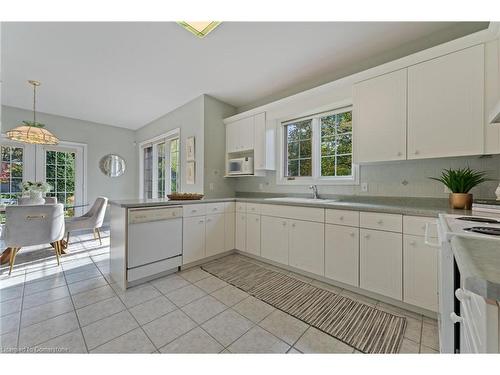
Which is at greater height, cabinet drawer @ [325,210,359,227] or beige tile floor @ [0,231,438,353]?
cabinet drawer @ [325,210,359,227]

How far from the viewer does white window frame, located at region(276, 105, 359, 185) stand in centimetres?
262

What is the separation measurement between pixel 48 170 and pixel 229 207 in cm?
427

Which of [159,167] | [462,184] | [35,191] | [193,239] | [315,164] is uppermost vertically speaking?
[159,167]

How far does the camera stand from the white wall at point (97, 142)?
413 cm

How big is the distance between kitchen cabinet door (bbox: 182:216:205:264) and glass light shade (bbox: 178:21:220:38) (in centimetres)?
203

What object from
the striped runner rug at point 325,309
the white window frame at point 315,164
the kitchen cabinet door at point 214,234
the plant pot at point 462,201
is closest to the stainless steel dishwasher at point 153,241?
the kitchen cabinet door at point 214,234

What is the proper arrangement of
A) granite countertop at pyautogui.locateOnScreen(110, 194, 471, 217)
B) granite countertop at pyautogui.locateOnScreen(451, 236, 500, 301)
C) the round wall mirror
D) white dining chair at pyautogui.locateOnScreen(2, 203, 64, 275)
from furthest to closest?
1. the round wall mirror
2. white dining chair at pyautogui.locateOnScreen(2, 203, 64, 275)
3. granite countertop at pyautogui.locateOnScreen(110, 194, 471, 217)
4. granite countertop at pyautogui.locateOnScreen(451, 236, 500, 301)

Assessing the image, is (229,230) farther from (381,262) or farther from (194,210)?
(381,262)

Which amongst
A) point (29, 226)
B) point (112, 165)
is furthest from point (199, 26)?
point (112, 165)

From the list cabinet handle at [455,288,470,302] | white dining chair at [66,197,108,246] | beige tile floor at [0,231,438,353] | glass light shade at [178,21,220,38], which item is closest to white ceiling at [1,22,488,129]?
glass light shade at [178,21,220,38]

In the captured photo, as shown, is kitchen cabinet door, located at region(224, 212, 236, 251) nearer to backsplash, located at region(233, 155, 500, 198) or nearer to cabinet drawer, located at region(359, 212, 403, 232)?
backsplash, located at region(233, 155, 500, 198)

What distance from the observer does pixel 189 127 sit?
3814mm
